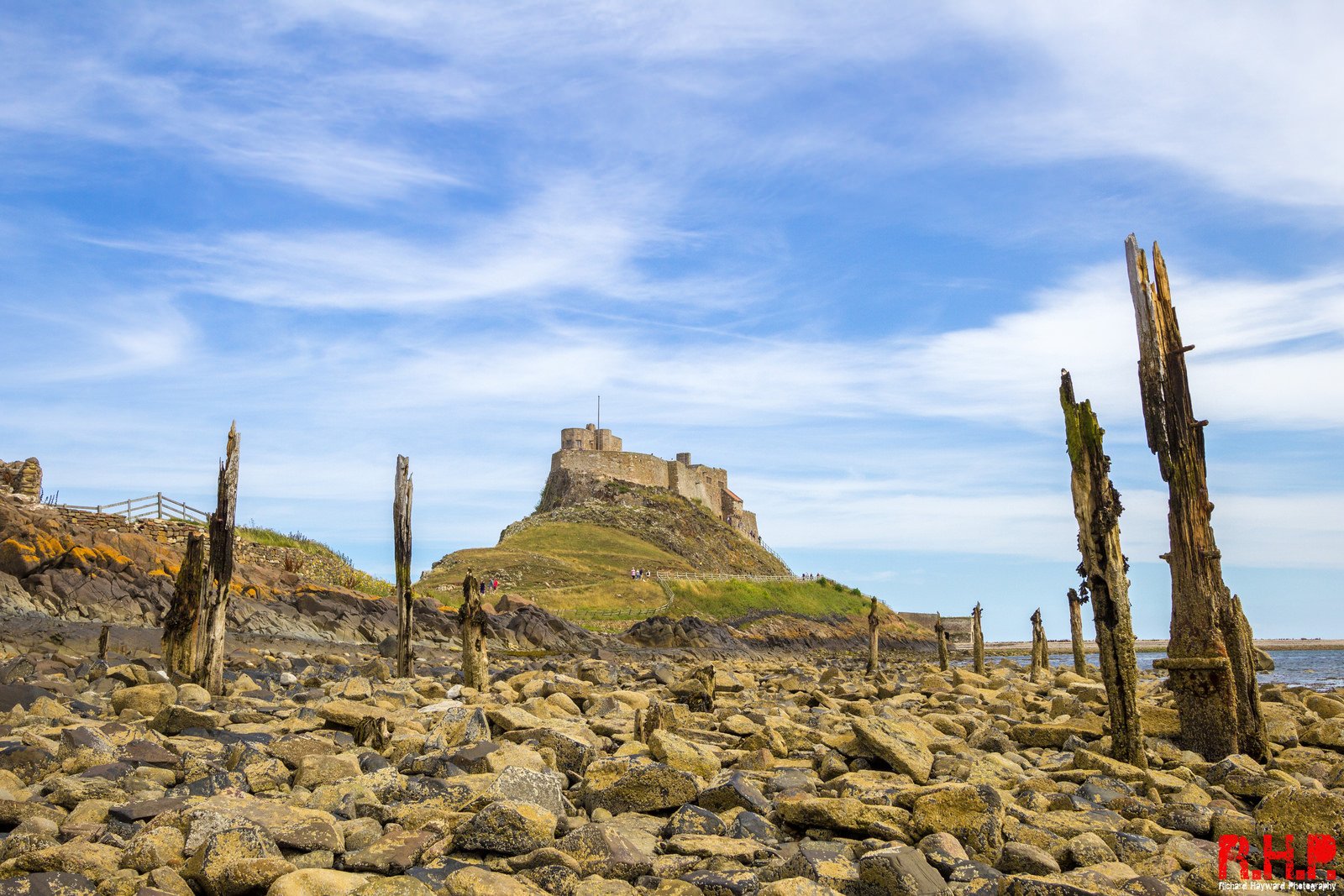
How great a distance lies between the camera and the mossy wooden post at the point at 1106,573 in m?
10.6

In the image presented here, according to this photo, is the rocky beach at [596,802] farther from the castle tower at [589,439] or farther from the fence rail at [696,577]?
the castle tower at [589,439]

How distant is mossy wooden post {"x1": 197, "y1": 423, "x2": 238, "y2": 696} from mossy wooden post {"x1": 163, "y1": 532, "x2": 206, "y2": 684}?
0.28ft

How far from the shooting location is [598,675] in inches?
860

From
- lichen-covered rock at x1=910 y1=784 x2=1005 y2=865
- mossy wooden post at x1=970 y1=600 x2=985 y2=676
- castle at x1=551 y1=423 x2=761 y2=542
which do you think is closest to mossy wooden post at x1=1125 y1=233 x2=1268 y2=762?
lichen-covered rock at x1=910 y1=784 x2=1005 y2=865

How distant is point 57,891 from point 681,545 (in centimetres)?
8614

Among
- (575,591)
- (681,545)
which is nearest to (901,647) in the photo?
(575,591)

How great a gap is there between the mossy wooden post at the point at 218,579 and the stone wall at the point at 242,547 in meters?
16.4

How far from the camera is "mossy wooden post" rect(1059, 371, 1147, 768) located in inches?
417

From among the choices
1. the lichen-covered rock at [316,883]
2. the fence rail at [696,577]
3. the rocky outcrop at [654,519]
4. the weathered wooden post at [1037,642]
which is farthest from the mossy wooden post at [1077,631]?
the rocky outcrop at [654,519]

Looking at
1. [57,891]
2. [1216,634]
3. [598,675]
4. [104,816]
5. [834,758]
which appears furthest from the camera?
[598,675]

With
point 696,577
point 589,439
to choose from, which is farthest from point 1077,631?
point 589,439

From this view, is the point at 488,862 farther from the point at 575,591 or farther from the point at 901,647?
the point at 901,647

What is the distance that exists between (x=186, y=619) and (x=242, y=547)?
27.0m

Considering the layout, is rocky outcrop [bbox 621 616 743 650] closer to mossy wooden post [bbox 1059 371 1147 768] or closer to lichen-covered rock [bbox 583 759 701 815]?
mossy wooden post [bbox 1059 371 1147 768]
